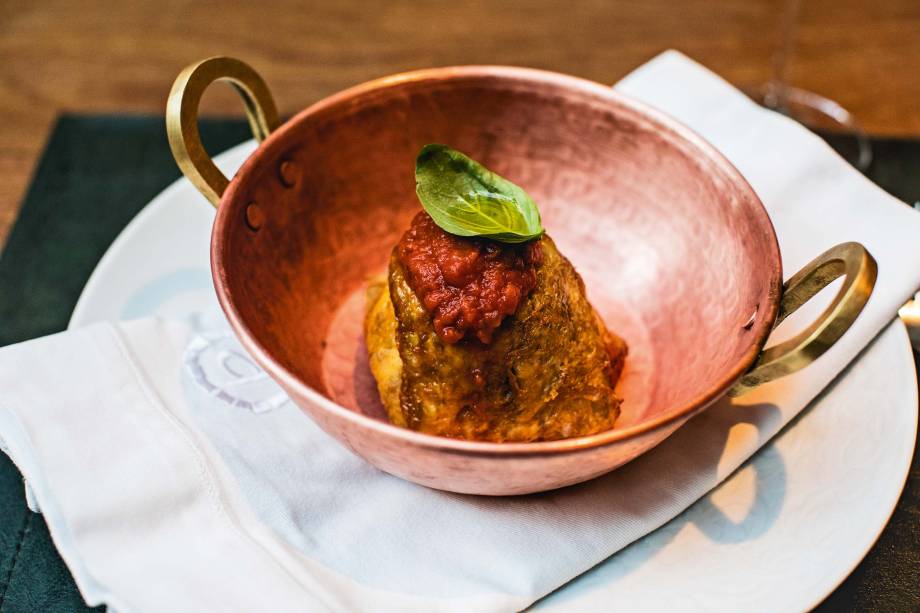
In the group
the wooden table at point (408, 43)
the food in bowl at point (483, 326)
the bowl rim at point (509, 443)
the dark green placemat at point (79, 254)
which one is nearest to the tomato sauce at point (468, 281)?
the food in bowl at point (483, 326)

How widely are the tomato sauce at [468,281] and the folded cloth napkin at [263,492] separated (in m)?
0.24

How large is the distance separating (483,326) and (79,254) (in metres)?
1.06

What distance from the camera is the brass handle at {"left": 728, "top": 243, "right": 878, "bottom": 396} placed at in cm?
102

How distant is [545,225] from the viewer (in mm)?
1691

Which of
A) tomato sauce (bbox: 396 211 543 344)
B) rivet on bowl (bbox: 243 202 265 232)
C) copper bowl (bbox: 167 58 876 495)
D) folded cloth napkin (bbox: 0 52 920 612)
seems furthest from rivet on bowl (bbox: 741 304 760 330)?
rivet on bowl (bbox: 243 202 265 232)

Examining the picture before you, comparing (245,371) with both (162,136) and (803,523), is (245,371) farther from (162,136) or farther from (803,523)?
(162,136)

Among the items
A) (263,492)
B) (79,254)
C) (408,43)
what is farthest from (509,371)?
(408,43)

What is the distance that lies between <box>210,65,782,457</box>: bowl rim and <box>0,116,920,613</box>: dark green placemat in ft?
1.04

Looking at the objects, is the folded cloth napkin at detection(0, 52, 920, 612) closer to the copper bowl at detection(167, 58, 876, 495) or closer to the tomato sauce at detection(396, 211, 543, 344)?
the copper bowl at detection(167, 58, 876, 495)

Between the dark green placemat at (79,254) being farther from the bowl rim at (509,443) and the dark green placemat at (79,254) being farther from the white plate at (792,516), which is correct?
the bowl rim at (509,443)

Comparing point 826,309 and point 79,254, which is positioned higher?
point 826,309

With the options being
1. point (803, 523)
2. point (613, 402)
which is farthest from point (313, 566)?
point (803, 523)

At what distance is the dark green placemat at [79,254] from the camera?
1211mm

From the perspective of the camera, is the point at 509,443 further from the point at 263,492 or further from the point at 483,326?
the point at 263,492
